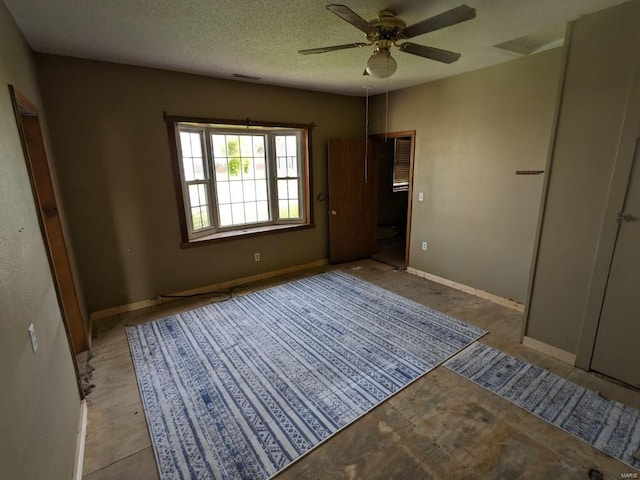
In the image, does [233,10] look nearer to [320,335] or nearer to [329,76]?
[329,76]

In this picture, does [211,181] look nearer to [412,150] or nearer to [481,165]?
[412,150]

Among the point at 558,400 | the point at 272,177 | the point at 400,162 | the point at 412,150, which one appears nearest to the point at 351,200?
the point at 412,150

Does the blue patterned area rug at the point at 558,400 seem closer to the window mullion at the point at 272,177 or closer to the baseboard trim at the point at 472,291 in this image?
the baseboard trim at the point at 472,291

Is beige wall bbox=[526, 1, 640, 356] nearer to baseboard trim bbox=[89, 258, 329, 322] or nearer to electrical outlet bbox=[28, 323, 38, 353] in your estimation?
baseboard trim bbox=[89, 258, 329, 322]

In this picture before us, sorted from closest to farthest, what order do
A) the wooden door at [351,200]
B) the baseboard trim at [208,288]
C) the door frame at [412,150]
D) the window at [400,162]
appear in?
the baseboard trim at [208,288] → the door frame at [412,150] → the wooden door at [351,200] → the window at [400,162]

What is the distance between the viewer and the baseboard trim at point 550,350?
249 centimetres

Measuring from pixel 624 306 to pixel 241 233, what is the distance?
3.84 meters

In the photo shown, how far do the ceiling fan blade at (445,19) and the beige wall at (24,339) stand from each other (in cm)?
228

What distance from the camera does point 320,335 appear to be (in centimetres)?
294

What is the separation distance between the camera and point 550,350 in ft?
8.54

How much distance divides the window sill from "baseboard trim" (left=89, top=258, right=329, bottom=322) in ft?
1.92

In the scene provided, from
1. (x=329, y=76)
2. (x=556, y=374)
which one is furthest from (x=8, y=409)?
(x=329, y=76)

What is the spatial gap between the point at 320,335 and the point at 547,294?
1.98 meters

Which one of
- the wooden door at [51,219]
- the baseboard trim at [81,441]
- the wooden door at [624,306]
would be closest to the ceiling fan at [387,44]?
the wooden door at [624,306]
